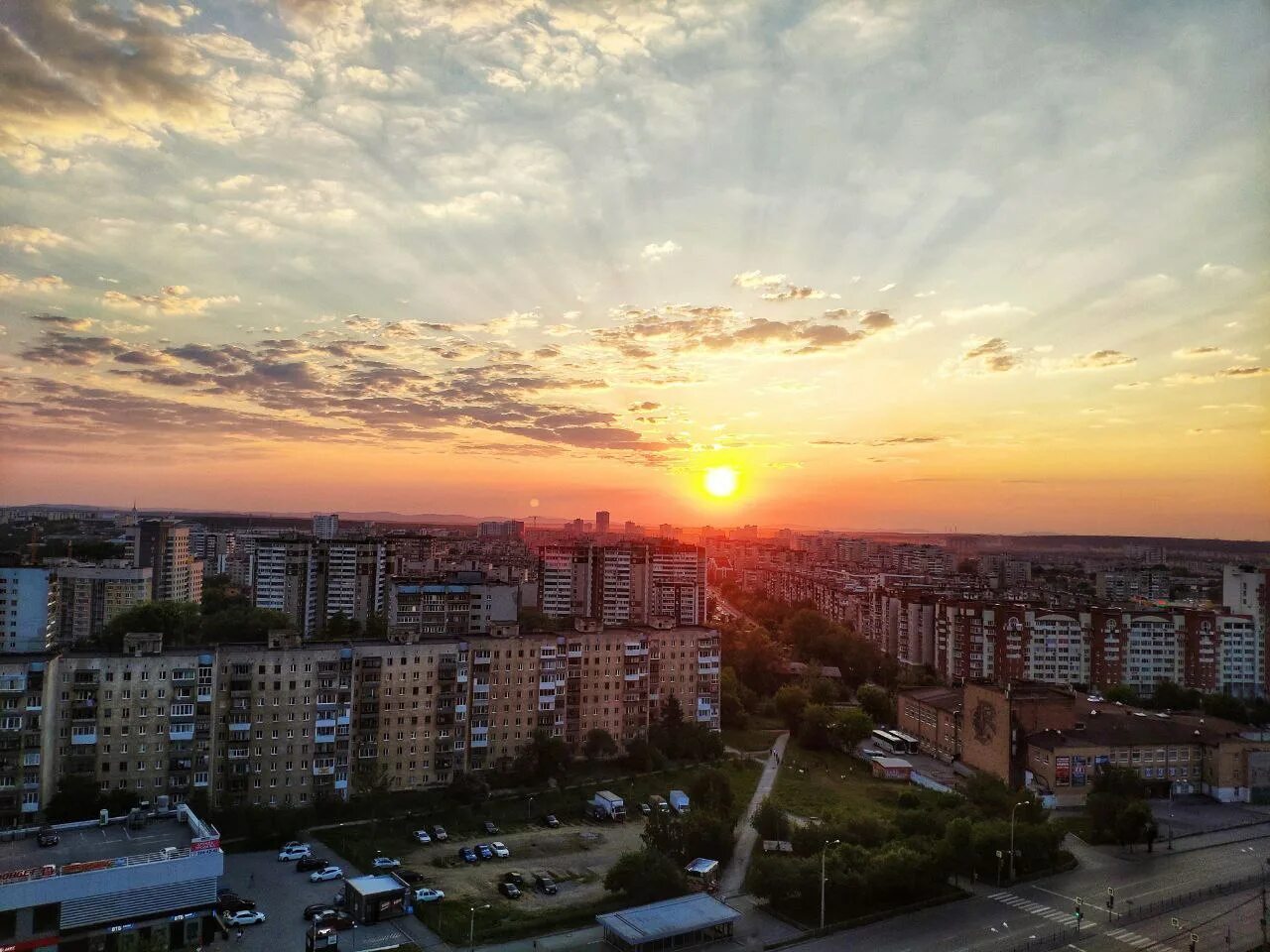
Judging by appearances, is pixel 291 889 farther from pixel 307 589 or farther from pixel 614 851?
pixel 307 589

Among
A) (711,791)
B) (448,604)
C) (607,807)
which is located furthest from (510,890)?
(448,604)

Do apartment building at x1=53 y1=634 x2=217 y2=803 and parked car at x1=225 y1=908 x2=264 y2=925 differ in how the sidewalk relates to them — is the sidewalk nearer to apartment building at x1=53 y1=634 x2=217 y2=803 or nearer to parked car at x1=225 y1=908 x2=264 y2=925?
parked car at x1=225 y1=908 x2=264 y2=925

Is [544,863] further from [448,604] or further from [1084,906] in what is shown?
[448,604]

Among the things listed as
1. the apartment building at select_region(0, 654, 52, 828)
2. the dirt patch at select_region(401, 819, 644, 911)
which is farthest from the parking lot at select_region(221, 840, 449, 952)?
the apartment building at select_region(0, 654, 52, 828)

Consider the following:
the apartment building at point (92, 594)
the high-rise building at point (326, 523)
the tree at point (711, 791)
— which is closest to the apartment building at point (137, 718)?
the tree at point (711, 791)

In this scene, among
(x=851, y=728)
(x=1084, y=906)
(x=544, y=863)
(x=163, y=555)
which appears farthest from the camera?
(x=163, y=555)
